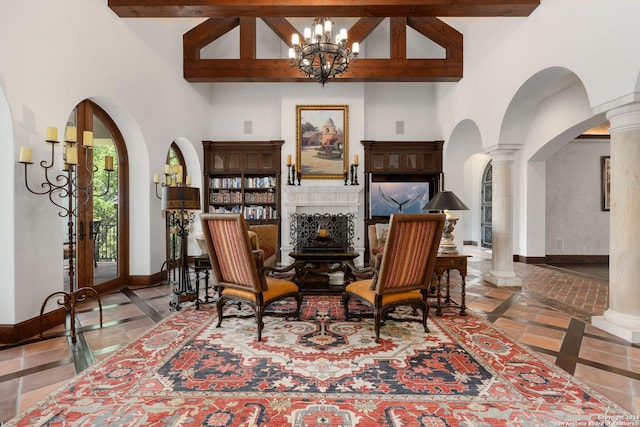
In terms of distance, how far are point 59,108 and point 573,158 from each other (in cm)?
1010

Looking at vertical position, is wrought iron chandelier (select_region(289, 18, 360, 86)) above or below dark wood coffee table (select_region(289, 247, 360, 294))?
above

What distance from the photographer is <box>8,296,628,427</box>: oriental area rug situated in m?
1.92

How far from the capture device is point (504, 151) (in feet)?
17.5

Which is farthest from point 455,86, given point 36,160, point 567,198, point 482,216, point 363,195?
point 36,160

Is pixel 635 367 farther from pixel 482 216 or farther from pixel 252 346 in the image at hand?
pixel 482 216

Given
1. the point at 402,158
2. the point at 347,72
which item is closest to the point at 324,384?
the point at 347,72

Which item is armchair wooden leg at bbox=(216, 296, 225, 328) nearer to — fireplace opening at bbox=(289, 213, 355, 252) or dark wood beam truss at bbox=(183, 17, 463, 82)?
fireplace opening at bbox=(289, 213, 355, 252)

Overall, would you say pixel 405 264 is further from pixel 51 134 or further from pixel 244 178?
pixel 244 178

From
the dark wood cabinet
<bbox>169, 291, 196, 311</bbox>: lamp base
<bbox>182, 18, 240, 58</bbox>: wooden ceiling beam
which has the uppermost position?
<bbox>182, 18, 240, 58</bbox>: wooden ceiling beam

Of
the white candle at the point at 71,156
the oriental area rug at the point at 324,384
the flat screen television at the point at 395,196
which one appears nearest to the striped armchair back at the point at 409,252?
the oriental area rug at the point at 324,384

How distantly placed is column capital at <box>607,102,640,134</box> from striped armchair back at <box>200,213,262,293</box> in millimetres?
3867

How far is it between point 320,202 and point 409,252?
4.92 meters

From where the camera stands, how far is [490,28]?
550 cm

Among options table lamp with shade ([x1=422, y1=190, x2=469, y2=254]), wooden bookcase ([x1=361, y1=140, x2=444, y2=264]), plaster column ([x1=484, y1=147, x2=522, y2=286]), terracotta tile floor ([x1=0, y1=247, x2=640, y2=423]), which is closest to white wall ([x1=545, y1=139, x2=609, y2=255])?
terracotta tile floor ([x1=0, y1=247, x2=640, y2=423])
